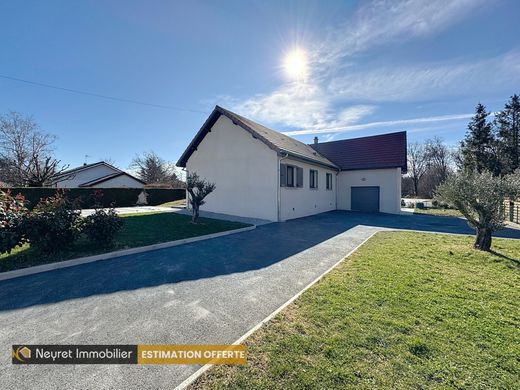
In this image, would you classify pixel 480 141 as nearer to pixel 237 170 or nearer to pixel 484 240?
pixel 484 240

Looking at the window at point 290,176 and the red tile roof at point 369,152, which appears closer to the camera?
the window at point 290,176

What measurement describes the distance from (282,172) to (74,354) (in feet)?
36.1

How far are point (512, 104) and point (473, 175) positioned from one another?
107ft

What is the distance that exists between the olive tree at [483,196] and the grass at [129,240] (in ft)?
26.1

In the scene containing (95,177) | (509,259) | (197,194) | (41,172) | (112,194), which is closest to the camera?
(509,259)

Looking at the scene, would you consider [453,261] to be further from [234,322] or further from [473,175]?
[234,322]

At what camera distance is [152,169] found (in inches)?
1613

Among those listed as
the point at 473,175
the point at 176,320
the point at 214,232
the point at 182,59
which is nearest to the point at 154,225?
the point at 214,232

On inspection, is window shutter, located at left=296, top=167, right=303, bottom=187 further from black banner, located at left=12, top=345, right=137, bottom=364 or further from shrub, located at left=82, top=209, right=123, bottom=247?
black banner, located at left=12, top=345, right=137, bottom=364

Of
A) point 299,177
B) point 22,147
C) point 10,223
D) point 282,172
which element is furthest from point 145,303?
point 22,147

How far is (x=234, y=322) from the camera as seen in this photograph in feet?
10.3

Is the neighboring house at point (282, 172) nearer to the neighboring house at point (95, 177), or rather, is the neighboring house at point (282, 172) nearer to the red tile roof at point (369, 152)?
the red tile roof at point (369, 152)

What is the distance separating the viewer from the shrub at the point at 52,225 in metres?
5.45

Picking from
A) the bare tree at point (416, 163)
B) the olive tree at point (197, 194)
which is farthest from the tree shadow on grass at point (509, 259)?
the bare tree at point (416, 163)
